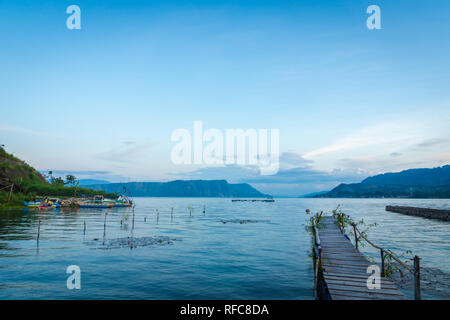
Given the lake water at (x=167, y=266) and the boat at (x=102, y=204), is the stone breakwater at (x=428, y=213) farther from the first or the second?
the boat at (x=102, y=204)

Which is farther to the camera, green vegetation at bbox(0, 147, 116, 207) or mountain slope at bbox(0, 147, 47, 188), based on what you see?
Answer: mountain slope at bbox(0, 147, 47, 188)

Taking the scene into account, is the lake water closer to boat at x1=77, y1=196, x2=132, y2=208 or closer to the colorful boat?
the colorful boat

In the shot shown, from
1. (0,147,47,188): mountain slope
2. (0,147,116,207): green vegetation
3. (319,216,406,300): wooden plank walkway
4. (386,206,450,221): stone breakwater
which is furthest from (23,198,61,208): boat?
(386,206,450,221): stone breakwater

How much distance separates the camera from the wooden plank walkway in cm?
1250

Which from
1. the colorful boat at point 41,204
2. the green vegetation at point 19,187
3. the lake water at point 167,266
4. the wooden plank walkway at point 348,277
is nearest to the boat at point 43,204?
the colorful boat at point 41,204

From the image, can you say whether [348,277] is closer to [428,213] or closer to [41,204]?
[428,213]

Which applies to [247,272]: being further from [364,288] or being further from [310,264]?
[364,288]

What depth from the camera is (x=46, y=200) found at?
96500 mm

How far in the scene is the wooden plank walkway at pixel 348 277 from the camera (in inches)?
492

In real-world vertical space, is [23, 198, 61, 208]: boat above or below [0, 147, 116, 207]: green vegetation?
below

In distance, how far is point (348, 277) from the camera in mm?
15055

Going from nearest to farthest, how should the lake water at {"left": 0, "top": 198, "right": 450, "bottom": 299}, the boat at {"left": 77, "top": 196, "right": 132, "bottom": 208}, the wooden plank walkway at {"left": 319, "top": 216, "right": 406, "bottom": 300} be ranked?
1. the wooden plank walkway at {"left": 319, "top": 216, "right": 406, "bottom": 300}
2. the lake water at {"left": 0, "top": 198, "right": 450, "bottom": 299}
3. the boat at {"left": 77, "top": 196, "right": 132, "bottom": 208}
